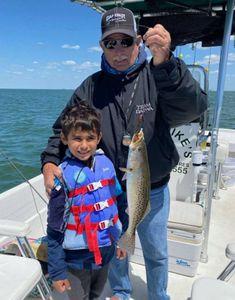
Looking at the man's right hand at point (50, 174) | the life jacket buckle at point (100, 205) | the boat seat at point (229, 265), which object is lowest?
the boat seat at point (229, 265)

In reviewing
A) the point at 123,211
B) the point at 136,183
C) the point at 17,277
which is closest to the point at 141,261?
the point at 123,211

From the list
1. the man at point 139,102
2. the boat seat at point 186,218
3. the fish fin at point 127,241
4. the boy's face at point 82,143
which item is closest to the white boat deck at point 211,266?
the boat seat at point 186,218

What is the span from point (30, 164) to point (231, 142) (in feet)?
19.2

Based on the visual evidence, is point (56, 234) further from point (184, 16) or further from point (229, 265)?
point (184, 16)

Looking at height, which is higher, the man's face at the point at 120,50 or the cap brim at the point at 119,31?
the cap brim at the point at 119,31

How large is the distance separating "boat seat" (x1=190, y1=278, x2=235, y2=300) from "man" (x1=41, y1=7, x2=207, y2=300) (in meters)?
0.54

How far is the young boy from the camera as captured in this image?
70.5 inches

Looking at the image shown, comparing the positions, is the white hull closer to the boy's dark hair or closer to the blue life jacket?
the blue life jacket

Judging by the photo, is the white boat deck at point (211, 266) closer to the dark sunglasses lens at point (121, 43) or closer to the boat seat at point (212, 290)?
the boat seat at point (212, 290)

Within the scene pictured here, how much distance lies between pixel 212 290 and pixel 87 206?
2.70 ft

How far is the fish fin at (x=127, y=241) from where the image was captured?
1.94 m

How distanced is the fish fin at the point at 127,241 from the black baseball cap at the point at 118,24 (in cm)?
121

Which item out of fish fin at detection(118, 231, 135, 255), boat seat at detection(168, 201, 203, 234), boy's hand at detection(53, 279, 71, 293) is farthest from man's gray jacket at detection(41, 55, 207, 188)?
boat seat at detection(168, 201, 203, 234)

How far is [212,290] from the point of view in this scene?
67.2 inches
